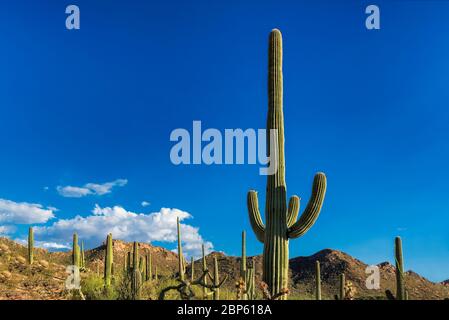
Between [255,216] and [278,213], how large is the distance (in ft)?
3.84

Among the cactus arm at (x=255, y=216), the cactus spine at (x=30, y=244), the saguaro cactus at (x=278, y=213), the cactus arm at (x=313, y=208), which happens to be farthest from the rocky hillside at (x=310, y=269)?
the cactus arm at (x=313, y=208)

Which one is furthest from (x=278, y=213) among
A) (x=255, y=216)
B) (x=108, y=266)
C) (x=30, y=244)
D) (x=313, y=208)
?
(x=30, y=244)

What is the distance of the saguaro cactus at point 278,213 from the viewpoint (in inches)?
531

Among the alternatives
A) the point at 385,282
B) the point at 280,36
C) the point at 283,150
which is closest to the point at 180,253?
the point at 283,150

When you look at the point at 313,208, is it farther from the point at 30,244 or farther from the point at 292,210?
the point at 30,244

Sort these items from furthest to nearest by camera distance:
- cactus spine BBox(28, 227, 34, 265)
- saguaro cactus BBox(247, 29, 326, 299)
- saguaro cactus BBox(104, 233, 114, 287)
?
cactus spine BBox(28, 227, 34, 265), saguaro cactus BBox(104, 233, 114, 287), saguaro cactus BBox(247, 29, 326, 299)

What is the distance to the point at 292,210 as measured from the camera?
572 inches

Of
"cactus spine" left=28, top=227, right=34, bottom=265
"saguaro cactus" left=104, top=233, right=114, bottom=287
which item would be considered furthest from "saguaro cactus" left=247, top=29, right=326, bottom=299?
"cactus spine" left=28, top=227, right=34, bottom=265

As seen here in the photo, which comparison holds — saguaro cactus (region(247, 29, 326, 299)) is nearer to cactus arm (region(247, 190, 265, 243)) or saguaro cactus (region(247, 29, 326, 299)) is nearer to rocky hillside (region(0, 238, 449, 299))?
cactus arm (region(247, 190, 265, 243))

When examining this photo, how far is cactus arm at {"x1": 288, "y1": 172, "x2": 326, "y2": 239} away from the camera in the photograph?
44.7ft

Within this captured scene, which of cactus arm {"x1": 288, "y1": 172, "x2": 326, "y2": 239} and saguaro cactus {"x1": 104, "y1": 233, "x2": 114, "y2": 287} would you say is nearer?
cactus arm {"x1": 288, "y1": 172, "x2": 326, "y2": 239}

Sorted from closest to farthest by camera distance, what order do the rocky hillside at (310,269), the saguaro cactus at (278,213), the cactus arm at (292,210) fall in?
the saguaro cactus at (278,213)
the cactus arm at (292,210)
the rocky hillside at (310,269)

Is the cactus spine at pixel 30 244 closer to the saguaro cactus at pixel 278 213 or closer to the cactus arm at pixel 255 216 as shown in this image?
the cactus arm at pixel 255 216

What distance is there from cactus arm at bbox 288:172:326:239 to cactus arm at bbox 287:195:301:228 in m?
0.49
